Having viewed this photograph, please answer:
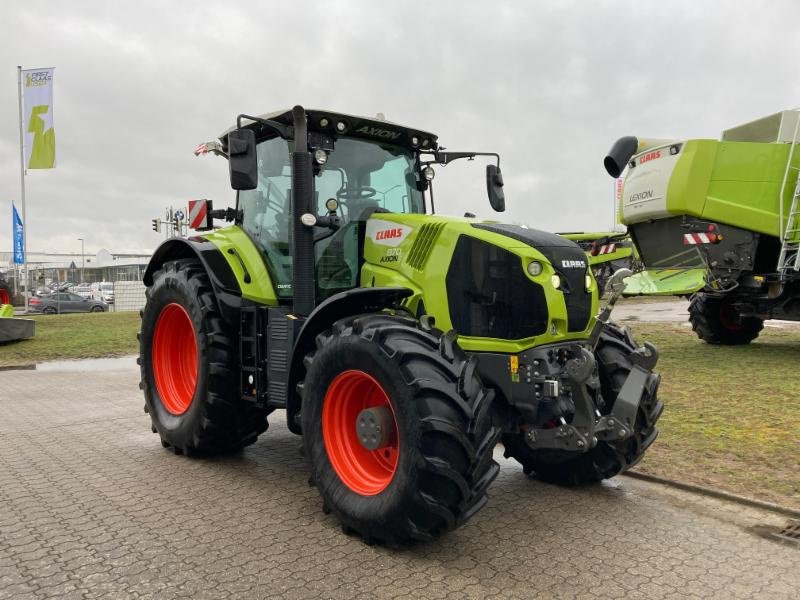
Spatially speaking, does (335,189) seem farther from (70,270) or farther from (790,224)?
(70,270)

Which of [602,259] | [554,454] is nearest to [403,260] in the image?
[554,454]

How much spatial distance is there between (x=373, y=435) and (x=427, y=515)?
56 centimetres

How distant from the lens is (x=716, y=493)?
4133 millimetres

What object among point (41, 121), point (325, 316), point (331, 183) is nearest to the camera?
point (325, 316)

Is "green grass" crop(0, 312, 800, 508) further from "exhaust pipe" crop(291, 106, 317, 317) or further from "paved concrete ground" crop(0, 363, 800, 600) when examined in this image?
"exhaust pipe" crop(291, 106, 317, 317)

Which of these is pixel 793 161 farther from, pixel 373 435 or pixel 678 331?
pixel 373 435

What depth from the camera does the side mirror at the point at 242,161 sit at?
4023mm

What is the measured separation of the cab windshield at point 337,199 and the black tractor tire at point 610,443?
5.28 ft

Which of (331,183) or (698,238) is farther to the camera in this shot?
(698,238)

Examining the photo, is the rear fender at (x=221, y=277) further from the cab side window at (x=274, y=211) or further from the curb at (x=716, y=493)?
the curb at (x=716, y=493)

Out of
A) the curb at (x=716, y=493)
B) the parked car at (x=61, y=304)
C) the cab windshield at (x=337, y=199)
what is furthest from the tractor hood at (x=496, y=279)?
the parked car at (x=61, y=304)

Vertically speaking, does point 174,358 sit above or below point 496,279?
below

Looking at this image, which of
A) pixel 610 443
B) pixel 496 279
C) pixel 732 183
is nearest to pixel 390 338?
pixel 496 279

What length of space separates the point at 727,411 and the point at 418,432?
4.32 m
